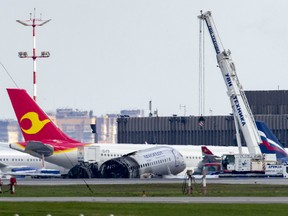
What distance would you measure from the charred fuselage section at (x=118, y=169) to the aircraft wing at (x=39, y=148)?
690cm

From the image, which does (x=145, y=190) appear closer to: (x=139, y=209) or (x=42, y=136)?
(x=139, y=209)

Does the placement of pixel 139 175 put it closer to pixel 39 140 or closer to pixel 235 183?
pixel 39 140

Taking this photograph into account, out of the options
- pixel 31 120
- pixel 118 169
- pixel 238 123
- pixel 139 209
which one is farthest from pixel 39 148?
pixel 139 209

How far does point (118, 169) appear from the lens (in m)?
130

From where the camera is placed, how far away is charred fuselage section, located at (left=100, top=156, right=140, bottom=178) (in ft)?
427

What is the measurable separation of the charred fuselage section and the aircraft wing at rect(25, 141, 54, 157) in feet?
22.6

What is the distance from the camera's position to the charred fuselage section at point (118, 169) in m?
130

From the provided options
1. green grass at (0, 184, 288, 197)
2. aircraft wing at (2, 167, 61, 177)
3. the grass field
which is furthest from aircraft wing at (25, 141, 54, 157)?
the grass field

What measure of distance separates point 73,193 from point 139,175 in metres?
40.9

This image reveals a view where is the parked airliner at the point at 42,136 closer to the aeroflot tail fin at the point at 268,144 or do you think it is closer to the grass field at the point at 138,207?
the aeroflot tail fin at the point at 268,144

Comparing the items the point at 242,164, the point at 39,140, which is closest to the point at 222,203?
the point at 242,164

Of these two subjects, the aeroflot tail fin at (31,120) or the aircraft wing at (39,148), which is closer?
the aircraft wing at (39,148)

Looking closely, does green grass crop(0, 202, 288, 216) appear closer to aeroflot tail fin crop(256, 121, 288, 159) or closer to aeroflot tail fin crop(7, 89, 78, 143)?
aeroflot tail fin crop(256, 121, 288, 159)

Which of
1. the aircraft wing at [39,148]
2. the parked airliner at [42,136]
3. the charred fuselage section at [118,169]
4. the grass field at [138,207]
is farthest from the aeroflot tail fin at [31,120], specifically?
the grass field at [138,207]
